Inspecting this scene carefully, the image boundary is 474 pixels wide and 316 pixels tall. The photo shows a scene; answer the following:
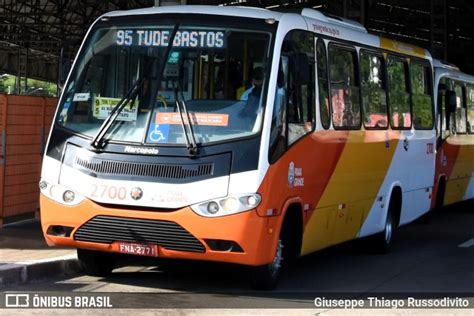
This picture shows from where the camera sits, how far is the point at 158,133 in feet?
25.6

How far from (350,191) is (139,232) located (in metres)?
3.59

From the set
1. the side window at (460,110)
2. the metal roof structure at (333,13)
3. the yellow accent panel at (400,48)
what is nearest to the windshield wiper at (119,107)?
the yellow accent panel at (400,48)

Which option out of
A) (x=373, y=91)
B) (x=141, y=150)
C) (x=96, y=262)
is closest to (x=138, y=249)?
(x=141, y=150)

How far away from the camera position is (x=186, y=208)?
745cm

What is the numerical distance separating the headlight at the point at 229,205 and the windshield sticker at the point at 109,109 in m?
1.29

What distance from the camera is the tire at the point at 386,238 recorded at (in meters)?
11.8

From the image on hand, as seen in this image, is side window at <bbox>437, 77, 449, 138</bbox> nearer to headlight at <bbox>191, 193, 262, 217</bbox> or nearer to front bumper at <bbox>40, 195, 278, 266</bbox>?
front bumper at <bbox>40, 195, 278, 266</bbox>

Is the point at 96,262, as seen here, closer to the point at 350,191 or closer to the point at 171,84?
the point at 171,84

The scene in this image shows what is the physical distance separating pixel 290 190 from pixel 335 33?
2.71m

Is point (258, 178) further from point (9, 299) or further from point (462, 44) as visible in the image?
point (462, 44)

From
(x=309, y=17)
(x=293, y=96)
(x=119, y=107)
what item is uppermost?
(x=309, y=17)

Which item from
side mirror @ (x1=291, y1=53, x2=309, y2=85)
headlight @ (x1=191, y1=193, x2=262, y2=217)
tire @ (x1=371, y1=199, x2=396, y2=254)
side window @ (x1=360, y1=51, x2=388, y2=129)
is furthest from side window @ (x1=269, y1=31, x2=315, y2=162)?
tire @ (x1=371, y1=199, x2=396, y2=254)

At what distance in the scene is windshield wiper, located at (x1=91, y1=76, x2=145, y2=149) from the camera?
7.86 meters

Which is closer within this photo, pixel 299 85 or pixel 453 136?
pixel 299 85
